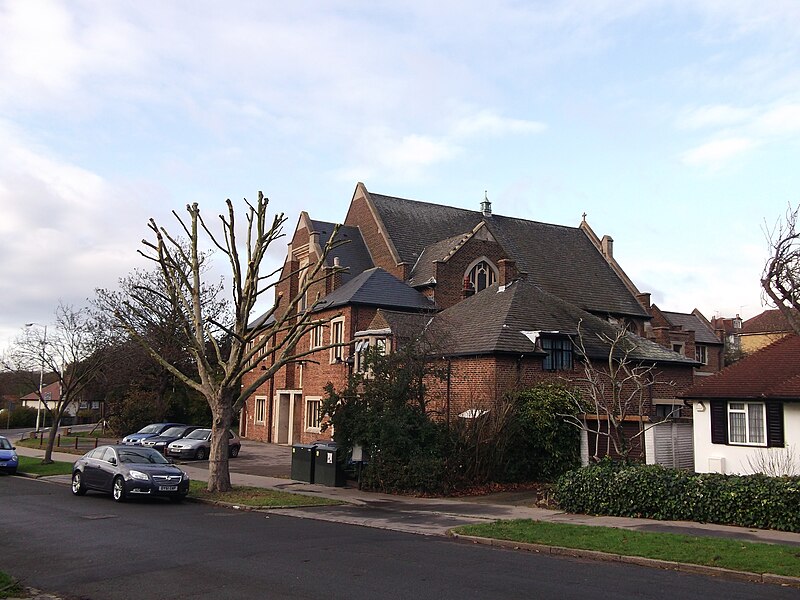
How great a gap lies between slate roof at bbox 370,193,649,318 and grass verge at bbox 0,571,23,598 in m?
31.7

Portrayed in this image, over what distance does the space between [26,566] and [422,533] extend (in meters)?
7.07

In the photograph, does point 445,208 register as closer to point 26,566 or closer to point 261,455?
point 261,455

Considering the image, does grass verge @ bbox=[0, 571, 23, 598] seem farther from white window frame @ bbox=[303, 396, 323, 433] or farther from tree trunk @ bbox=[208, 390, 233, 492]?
white window frame @ bbox=[303, 396, 323, 433]

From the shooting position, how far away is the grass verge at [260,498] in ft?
60.1

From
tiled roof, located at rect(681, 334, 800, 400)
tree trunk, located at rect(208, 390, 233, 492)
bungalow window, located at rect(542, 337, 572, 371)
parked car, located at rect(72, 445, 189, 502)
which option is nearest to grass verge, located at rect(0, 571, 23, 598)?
parked car, located at rect(72, 445, 189, 502)

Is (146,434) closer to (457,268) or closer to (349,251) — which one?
(349,251)

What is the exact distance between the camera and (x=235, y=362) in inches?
778

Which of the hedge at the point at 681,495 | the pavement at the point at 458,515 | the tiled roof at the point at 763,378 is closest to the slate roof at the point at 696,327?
the tiled roof at the point at 763,378

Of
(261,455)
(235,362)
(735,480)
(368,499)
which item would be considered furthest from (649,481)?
(261,455)

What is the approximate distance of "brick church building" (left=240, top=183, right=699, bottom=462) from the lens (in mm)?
25844

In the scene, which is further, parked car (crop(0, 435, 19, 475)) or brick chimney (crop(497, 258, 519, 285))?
brick chimney (crop(497, 258, 519, 285))

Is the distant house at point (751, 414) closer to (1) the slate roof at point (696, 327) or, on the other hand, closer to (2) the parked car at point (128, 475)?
(2) the parked car at point (128, 475)

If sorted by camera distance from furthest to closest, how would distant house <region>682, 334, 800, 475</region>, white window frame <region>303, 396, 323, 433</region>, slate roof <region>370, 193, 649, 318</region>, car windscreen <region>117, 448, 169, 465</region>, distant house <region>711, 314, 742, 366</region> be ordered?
distant house <region>711, 314, 742, 366</region>
slate roof <region>370, 193, 649, 318</region>
white window frame <region>303, 396, 323, 433</region>
car windscreen <region>117, 448, 169, 465</region>
distant house <region>682, 334, 800, 475</region>

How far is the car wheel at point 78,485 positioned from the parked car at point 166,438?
1257cm
